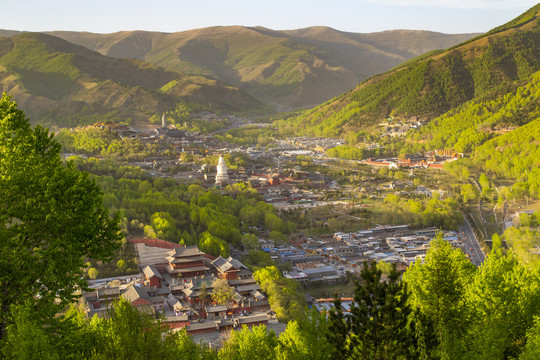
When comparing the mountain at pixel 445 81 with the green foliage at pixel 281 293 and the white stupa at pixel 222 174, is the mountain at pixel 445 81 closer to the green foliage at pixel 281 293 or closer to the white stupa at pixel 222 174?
the white stupa at pixel 222 174

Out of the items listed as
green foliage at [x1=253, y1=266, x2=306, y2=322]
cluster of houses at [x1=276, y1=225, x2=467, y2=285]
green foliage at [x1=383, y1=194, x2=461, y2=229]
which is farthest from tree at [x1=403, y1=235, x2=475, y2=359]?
green foliage at [x1=383, y1=194, x2=461, y2=229]

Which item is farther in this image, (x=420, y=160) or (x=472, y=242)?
(x=420, y=160)

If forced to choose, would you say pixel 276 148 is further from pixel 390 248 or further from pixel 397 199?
pixel 390 248

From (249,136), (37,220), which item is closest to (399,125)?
(249,136)

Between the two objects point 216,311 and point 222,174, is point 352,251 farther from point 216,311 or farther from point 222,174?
point 222,174

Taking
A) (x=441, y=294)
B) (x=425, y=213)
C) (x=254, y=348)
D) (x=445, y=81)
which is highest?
(x=445, y=81)

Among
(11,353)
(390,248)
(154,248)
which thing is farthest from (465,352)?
(390,248)

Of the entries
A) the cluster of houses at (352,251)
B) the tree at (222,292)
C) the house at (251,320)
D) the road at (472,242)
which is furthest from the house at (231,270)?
the road at (472,242)
